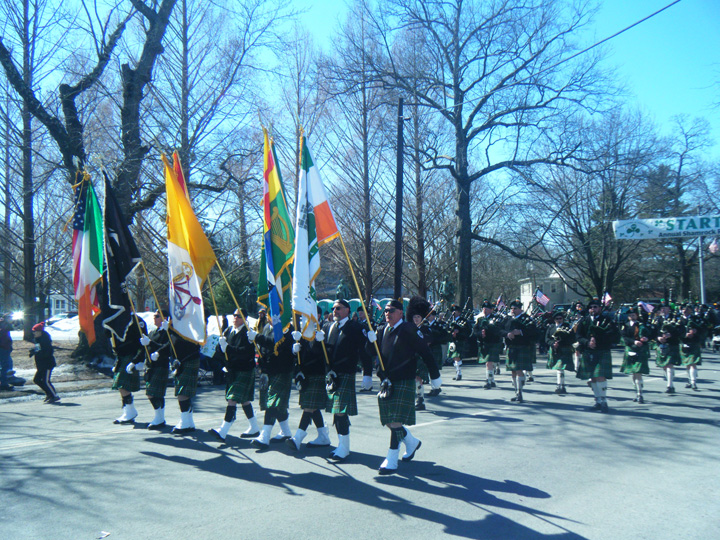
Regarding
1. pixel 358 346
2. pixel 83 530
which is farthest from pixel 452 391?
pixel 83 530

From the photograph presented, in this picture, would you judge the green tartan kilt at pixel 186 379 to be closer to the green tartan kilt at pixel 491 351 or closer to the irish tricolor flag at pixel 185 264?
the irish tricolor flag at pixel 185 264

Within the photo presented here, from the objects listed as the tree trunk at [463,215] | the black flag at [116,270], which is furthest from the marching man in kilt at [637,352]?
the tree trunk at [463,215]

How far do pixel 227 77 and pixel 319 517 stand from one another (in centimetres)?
1523

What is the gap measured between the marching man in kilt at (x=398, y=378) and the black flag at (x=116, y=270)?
4444 mm

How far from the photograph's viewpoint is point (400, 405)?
6.11 meters

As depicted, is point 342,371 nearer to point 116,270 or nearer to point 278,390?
point 278,390

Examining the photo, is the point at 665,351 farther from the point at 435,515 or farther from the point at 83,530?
the point at 83,530

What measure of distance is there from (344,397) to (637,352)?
269 inches

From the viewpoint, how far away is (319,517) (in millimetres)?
4730

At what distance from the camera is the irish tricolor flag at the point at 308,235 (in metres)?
6.81

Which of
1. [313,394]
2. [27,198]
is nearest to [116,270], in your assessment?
[313,394]

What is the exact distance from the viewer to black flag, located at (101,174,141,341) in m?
8.42

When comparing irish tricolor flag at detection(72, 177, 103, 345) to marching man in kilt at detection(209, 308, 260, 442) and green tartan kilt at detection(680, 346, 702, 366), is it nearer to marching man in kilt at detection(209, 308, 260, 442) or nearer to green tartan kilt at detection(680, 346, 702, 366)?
marching man in kilt at detection(209, 308, 260, 442)

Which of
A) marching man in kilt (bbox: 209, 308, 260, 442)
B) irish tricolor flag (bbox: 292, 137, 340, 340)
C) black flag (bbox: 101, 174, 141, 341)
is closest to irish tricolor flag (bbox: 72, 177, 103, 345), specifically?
black flag (bbox: 101, 174, 141, 341)
